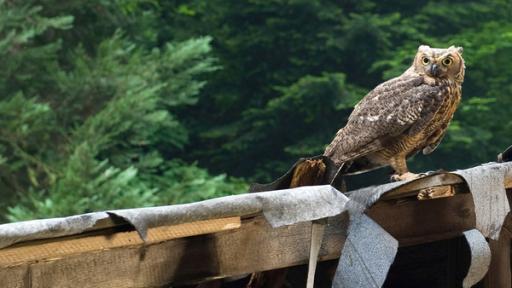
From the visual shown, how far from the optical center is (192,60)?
15.5m

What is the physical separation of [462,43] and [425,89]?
14.9 m

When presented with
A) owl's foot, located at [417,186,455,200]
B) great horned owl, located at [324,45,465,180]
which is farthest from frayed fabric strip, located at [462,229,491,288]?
great horned owl, located at [324,45,465,180]

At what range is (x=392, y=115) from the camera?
16.0 feet

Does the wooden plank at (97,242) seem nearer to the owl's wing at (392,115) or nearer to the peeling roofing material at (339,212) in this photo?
the peeling roofing material at (339,212)

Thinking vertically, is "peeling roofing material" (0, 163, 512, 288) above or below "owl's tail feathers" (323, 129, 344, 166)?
above

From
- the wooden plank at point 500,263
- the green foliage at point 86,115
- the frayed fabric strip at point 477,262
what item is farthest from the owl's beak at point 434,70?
the green foliage at point 86,115

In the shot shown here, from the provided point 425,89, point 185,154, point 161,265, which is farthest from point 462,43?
point 161,265

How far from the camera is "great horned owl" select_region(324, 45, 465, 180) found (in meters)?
4.82

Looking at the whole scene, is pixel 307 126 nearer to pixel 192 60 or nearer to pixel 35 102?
pixel 192 60

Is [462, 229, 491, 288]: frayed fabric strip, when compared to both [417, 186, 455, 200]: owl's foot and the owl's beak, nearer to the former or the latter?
[417, 186, 455, 200]: owl's foot

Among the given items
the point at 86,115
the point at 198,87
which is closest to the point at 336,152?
the point at 86,115

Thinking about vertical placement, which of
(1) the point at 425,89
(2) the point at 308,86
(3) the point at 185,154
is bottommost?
(3) the point at 185,154

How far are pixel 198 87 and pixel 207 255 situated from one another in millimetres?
13059

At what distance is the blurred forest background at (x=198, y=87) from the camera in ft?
45.7
